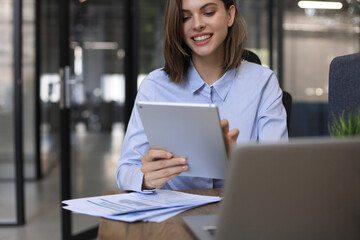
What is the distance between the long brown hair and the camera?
145 cm

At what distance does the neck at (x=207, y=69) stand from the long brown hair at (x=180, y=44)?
0.09 ft

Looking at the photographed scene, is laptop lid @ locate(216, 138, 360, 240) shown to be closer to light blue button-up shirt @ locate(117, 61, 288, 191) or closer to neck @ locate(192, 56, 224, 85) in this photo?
light blue button-up shirt @ locate(117, 61, 288, 191)

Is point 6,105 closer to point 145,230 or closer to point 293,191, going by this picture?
point 145,230

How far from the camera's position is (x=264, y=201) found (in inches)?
24.9

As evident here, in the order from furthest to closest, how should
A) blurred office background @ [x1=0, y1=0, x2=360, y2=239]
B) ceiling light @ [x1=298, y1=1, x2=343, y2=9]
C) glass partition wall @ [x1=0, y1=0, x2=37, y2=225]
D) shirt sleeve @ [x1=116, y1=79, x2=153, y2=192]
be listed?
ceiling light @ [x1=298, y1=1, x2=343, y2=9] < blurred office background @ [x1=0, y1=0, x2=360, y2=239] < glass partition wall @ [x1=0, y1=0, x2=37, y2=225] < shirt sleeve @ [x1=116, y1=79, x2=153, y2=192]

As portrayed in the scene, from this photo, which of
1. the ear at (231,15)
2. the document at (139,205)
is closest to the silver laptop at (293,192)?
the document at (139,205)

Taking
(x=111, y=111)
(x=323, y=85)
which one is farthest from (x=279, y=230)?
(x=111, y=111)

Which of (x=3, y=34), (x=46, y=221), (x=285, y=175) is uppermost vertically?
(x=3, y=34)

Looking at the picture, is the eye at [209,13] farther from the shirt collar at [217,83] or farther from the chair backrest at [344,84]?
the chair backrest at [344,84]

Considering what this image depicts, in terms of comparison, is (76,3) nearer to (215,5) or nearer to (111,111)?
(215,5)

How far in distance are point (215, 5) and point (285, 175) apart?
3.26 feet

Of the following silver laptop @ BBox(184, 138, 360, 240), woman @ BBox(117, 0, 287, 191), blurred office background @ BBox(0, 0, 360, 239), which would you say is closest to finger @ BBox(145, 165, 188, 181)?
woman @ BBox(117, 0, 287, 191)

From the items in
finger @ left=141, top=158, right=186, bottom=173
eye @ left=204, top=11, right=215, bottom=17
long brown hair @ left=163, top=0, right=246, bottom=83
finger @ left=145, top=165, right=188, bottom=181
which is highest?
eye @ left=204, top=11, right=215, bottom=17

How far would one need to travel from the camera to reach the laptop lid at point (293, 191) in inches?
23.8
